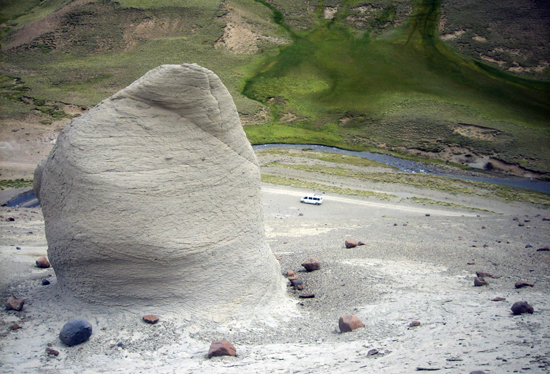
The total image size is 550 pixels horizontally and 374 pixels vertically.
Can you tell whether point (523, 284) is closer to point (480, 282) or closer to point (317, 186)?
point (480, 282)

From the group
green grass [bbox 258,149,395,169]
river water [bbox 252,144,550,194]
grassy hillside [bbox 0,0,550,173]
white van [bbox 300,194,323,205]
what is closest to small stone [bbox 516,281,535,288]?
white van [bbox 300,194,323,205]

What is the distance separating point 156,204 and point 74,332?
3093 millimetres

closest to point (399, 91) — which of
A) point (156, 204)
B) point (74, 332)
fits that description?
point (156, 204)

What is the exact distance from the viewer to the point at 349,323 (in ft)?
34.9

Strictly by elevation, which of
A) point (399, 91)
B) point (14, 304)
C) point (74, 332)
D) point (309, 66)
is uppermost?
point (74, 332)

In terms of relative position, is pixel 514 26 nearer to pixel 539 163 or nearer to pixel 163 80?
pixel 539 163

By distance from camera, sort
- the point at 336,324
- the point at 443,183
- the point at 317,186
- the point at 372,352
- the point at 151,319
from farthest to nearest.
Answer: the point at 443,183 → the point at 317,186 → the point at 336,324 → the point at 151,319 → the point at 372,352

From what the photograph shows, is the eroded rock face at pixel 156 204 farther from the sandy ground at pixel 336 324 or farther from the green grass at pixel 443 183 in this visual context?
the green grass at pixel 443 183

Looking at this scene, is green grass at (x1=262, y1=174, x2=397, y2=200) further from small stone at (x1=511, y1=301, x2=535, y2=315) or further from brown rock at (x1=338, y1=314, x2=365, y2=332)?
brown rock at (x1=338, y1=314, x2=365, y2=332)

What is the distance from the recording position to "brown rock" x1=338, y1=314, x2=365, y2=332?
10633 millimetres

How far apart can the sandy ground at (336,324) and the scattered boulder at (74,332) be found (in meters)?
0.14

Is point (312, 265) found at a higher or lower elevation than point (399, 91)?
higher

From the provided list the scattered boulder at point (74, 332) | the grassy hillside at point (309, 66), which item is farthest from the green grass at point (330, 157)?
the scattered boulder at point (74, 332)

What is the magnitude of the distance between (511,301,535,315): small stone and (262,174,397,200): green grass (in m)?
21.8
